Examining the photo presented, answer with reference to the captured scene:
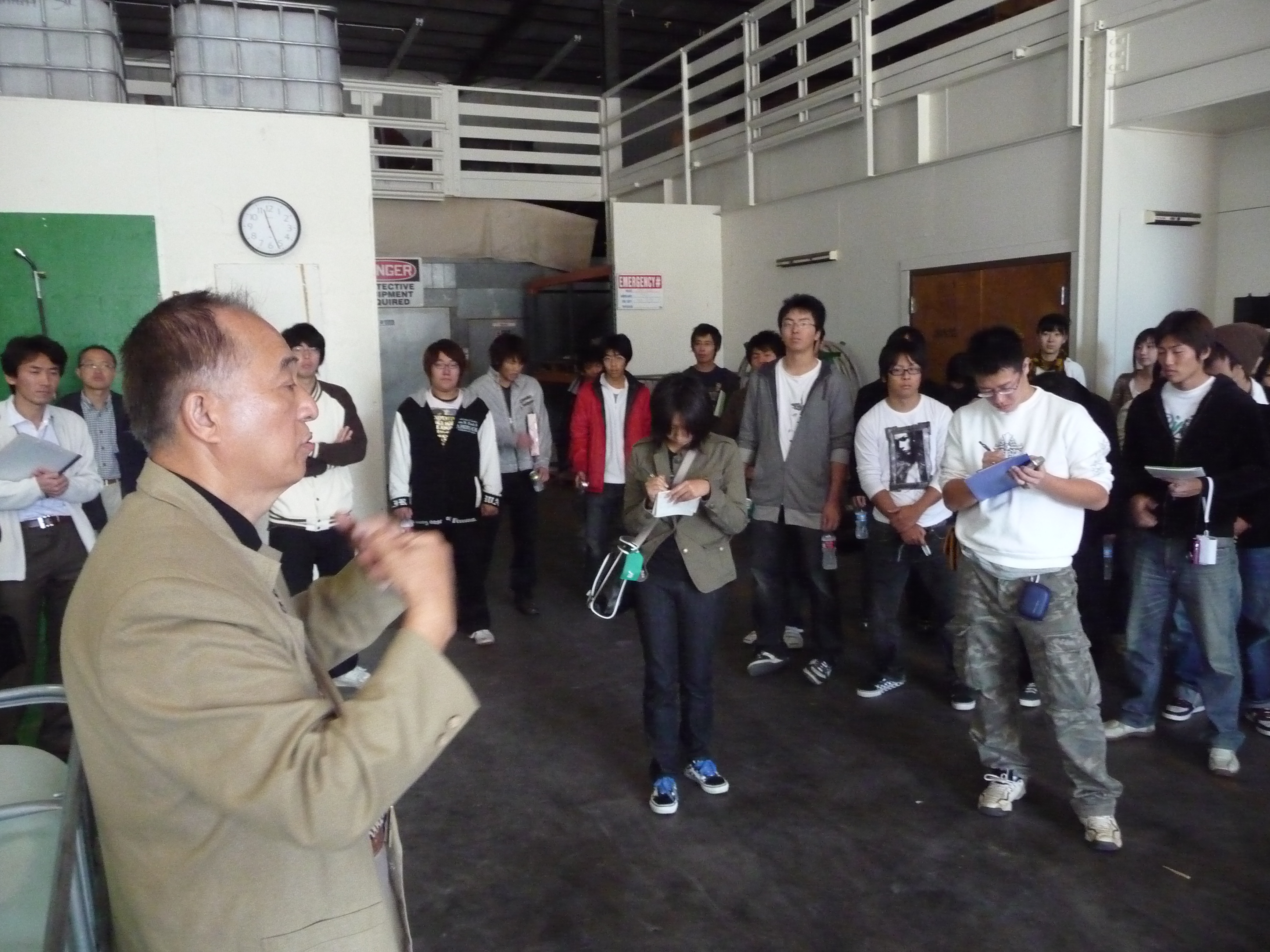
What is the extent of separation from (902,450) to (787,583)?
3.12ft

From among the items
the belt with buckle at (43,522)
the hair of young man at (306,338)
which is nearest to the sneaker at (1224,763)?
the hair of young man at (306,338)

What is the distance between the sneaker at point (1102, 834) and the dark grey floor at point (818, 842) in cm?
3

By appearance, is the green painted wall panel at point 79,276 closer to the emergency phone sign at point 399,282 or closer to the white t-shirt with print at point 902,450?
the white t-shirt with print at point 902,450

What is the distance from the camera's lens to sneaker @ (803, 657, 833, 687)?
4418 mm

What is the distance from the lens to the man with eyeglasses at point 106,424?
4.62 meters

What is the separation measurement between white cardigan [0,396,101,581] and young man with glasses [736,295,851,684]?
9.17 feet

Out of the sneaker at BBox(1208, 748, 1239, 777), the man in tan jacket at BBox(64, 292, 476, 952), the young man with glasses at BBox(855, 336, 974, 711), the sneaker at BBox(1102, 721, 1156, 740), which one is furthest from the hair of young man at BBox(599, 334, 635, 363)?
the man in tan jacket at BBox(64, 292, 476, 952)

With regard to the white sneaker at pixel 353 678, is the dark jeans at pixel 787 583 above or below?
above

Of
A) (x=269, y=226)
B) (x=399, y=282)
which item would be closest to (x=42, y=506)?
(x=269, y=226)

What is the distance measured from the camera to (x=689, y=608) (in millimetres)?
3244

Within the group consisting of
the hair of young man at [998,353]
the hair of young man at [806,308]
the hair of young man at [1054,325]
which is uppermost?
the hair of young man at [806,308]

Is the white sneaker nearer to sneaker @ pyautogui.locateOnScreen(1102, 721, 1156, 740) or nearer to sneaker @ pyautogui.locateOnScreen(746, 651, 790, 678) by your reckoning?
sneaker @ pyautogui.locateOnScreen(746, 651, 790, 678)

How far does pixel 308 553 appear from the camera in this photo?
428 cm

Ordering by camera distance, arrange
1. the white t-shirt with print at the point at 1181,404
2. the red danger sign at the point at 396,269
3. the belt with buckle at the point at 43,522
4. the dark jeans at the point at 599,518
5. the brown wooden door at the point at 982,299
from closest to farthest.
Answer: the white t-shirt with print at the point at 1181,404 → the belt with buckle at the point at 43,522 → the dark jeans at the point at 599,518 → the brown wooden door at the point at 982,299 → the red danger sign at the point at 396,269
